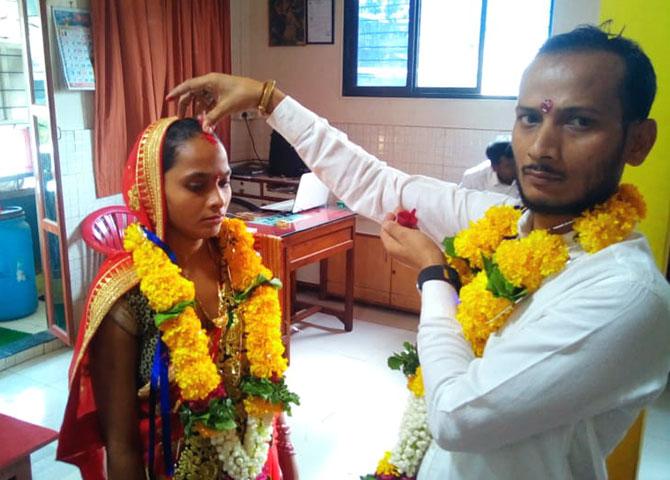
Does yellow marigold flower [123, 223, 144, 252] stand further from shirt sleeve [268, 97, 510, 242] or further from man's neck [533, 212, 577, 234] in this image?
man's neck [533, 212, 577, 234]

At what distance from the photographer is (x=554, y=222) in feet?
3.30

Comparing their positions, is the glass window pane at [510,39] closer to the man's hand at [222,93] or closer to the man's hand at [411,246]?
the man's hand at [222,93]

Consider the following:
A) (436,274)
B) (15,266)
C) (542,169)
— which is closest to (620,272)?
(542,169)

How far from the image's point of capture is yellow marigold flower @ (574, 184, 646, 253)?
2.97 ft

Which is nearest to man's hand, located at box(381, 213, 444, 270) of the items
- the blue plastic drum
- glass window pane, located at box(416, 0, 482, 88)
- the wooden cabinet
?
the wooden cabinet

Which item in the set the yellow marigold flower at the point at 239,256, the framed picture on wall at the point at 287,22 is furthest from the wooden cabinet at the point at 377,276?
the yellow marigold flower at the point at 239,256

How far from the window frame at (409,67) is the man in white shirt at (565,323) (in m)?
3.47

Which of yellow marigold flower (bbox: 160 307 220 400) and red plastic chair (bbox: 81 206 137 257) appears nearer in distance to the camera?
yellow marigold flower (bbox: 160 307 220 400)

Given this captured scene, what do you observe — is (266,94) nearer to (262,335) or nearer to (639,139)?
(262,335)

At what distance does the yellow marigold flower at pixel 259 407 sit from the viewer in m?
1.47

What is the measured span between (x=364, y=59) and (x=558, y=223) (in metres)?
4.02

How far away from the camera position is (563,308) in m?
0.82

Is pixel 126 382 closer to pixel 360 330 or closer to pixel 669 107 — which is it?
pixel 669 107

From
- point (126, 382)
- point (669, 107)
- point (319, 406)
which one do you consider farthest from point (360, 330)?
point (126, 382)
